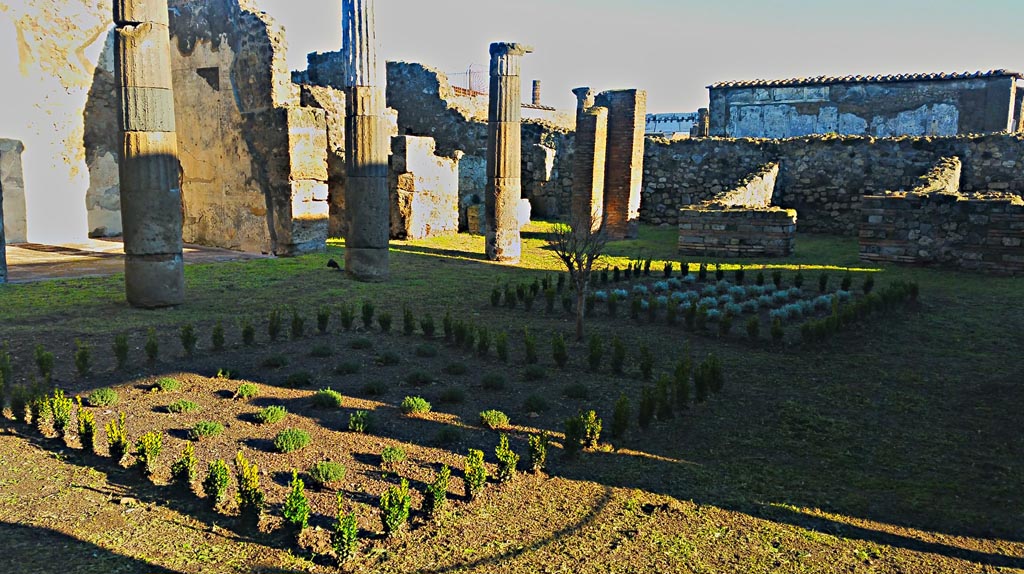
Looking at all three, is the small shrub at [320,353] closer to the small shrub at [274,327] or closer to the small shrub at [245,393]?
the small shrub at [274,327]

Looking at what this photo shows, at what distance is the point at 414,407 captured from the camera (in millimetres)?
6531

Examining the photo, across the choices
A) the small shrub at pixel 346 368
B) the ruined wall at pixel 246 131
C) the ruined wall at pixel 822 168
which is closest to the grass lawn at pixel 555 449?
the small shrub at pixel 346 368

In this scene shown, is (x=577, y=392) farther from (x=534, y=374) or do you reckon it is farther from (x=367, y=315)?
(x=367, y=315)

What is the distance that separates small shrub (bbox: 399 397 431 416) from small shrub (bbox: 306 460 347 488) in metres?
1.38

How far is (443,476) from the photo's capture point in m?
4.82

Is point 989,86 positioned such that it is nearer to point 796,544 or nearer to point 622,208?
point 622,208

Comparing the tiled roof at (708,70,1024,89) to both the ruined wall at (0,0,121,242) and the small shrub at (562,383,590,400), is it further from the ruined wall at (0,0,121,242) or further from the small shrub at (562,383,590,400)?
the small shrub at (562,383,590,400)

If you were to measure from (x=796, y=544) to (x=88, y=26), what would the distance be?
1708cm

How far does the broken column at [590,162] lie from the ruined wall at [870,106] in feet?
48.8

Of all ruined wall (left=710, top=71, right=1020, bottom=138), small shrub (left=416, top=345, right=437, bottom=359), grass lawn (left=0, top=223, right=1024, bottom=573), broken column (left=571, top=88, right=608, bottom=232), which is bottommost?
grass lawn (left=0, top=223, right=1024, bottom=573)

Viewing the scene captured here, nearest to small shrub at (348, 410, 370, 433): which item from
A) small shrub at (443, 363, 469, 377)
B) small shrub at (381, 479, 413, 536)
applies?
small shrub at (381, 479, 413, 536)

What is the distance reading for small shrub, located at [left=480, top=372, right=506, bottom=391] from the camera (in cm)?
731

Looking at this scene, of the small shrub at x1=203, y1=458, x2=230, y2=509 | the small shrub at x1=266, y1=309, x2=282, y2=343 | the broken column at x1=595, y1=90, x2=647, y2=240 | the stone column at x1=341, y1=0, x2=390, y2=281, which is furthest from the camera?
the broken column at x1=595, y1=90, x2=647, y2=240

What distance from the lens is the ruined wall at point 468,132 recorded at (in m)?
25.2
